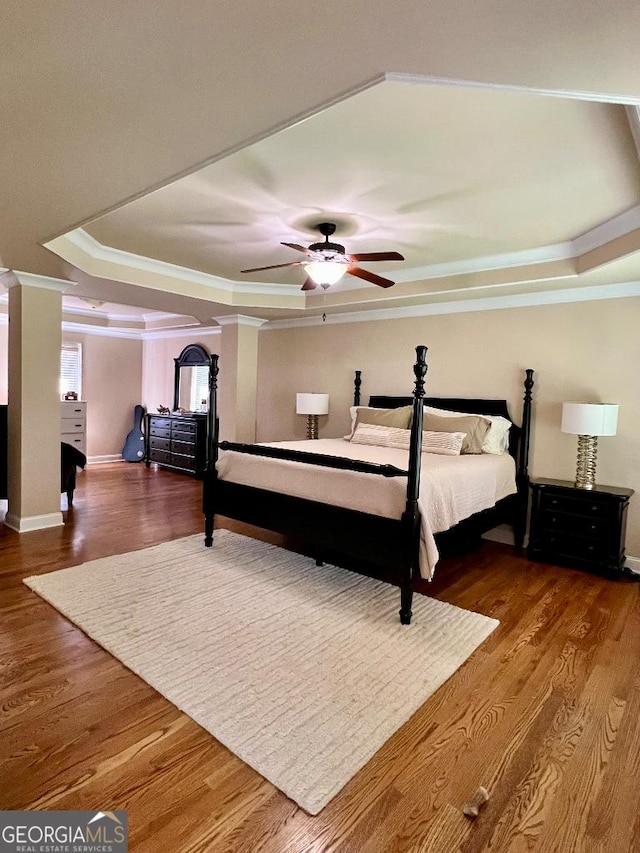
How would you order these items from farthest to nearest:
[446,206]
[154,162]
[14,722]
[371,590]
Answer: [371,590] → [446,206] → [154,162] → [14,722]

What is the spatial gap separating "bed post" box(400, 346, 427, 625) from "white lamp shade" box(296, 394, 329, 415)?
3006mm

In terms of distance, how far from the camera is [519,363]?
458cm

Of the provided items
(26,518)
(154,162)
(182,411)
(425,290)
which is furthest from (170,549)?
(182,411)

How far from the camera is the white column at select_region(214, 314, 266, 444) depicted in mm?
6496

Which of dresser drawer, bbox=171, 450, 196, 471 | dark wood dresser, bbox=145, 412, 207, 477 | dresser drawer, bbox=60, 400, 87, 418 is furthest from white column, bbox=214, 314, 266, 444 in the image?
dresser drawer, bbox=60, 400, 87, 418

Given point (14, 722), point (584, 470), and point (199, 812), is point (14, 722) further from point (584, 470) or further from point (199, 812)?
point (584, 470)

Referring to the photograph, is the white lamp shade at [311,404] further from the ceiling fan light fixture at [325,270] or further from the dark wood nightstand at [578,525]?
the dark wood nightstand at [578,525]

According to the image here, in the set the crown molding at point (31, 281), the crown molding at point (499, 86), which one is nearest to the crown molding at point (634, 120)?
the crown molding at point (499, 86)

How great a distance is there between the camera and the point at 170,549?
407cm

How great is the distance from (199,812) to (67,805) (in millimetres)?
445

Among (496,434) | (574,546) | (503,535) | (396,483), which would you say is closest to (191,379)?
(496,434)

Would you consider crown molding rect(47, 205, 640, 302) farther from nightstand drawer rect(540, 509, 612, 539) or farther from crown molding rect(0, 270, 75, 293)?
nightstand drawer rect(540, 509, 612, 539)

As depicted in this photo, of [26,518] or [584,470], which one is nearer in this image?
[584,470]

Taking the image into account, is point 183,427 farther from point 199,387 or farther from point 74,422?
point 74,422
